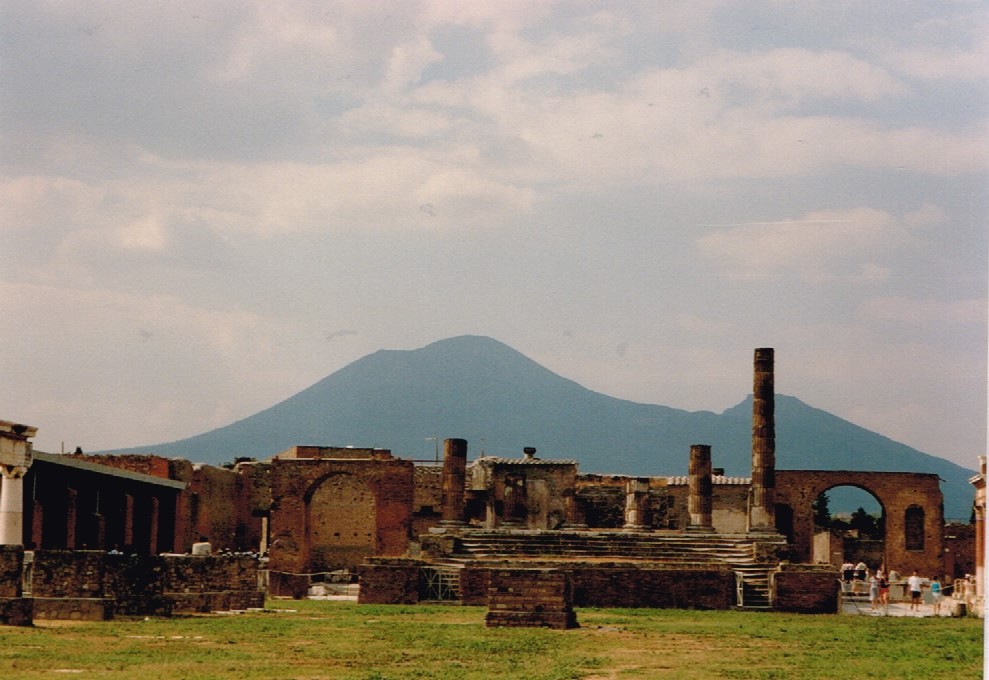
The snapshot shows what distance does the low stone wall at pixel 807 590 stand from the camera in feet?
97.7

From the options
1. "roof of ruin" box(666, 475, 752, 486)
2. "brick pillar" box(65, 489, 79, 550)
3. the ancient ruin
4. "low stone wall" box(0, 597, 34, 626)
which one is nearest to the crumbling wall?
the ancient ruin

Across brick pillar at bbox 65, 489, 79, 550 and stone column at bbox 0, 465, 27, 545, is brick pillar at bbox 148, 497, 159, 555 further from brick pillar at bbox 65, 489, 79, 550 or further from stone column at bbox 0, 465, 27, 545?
stone column at bbox 0, 465, 27, 545

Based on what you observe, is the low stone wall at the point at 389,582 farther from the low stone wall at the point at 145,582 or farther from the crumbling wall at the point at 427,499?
the crumbling wall at the point at 427,499

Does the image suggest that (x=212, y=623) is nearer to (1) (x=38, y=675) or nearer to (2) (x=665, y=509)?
(1) (x=38, y=675)

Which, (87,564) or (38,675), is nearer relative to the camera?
(38,675)

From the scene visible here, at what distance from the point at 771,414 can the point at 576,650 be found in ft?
78.9

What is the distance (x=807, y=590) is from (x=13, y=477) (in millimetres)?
15476

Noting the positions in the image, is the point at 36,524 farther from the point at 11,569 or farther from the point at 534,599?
the point at 534,599

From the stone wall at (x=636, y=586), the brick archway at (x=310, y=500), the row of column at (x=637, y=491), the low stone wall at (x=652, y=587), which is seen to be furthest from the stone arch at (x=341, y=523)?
the low stone wall at (x=652, y=587)

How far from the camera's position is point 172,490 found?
40844 millimetres

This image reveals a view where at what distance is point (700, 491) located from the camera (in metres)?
41.3

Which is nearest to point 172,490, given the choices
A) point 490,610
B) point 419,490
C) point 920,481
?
point 419,490

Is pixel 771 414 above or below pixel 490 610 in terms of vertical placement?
above

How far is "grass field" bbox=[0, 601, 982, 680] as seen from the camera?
614 inches
